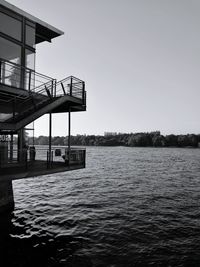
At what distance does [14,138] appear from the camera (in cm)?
1811

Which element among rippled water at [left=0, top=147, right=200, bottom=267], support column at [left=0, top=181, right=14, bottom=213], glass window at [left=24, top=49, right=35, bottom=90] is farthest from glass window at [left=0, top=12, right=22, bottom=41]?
rippled water at [left=0, top=147, right=200, bottom=267]

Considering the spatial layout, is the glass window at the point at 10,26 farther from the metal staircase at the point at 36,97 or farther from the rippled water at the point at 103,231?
the rippled water at the point at 103,231

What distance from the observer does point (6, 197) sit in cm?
1619

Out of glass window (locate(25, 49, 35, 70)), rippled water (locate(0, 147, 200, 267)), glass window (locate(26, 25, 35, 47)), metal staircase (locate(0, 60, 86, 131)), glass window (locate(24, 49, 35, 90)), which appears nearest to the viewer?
rippled water (locate(0, 147, 200, 267))

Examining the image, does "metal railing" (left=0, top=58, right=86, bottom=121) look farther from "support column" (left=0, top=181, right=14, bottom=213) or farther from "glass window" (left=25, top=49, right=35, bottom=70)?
"support column" (left=0, top=181, right=14, bottom=213)

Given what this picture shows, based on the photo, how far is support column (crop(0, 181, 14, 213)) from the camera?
50.4ft

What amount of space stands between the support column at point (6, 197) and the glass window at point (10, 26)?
9884 mm

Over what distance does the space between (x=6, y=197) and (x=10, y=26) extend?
1160 centimetres

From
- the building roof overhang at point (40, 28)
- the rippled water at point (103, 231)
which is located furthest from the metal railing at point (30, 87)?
the rippled water at point (103, 231)

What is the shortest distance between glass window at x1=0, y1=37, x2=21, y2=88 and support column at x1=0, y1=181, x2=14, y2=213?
6.68m

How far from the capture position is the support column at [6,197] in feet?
50.4

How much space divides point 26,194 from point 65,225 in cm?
1075

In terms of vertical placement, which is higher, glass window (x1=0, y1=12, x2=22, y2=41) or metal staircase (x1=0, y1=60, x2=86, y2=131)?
glass window (x1=0, y1=12, x2=22, y2=41)

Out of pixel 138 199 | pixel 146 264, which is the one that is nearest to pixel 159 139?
pixel 138 199
